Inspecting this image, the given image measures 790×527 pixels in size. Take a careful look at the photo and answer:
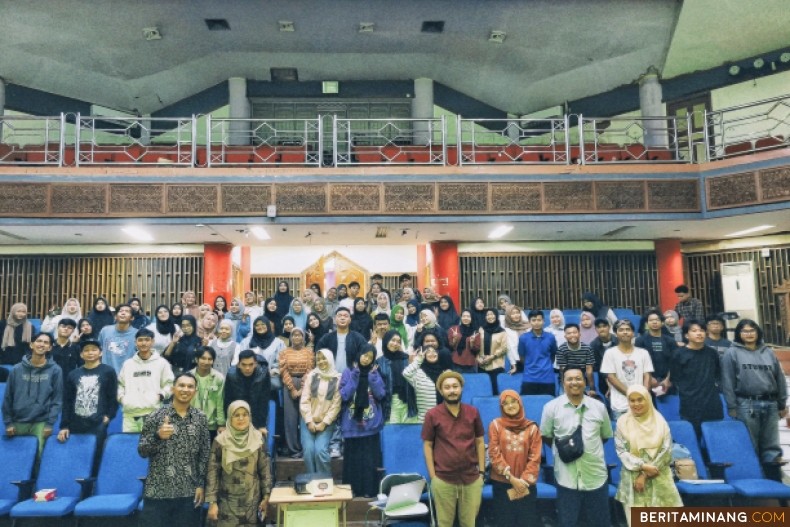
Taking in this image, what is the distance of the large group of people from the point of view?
10.1ft

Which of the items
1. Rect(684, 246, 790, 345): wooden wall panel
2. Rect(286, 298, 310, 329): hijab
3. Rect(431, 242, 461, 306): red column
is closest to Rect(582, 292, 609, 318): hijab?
Rect(431, 242, 461, 306): red column

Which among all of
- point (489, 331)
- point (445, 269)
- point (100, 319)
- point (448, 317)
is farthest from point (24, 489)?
point (445, 269)

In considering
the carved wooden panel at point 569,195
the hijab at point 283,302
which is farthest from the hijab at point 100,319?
the carved wooden panel at point 569,195

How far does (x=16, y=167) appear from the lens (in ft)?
22.0

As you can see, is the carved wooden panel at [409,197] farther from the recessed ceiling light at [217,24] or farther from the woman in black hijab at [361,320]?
the recessed ceiling light at [217,24]

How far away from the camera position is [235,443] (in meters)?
3.12

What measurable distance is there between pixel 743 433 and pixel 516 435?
191 cm

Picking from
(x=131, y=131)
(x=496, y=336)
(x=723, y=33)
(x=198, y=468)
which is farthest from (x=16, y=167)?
(x=723, y=33)

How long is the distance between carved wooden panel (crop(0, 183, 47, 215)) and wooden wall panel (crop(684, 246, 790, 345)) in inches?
392

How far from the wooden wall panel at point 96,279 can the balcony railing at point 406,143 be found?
→ 1.78 metres

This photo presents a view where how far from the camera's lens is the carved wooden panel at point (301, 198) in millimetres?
6836

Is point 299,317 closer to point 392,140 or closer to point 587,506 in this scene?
point 587,506

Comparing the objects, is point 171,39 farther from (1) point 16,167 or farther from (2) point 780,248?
(2) point 780,248

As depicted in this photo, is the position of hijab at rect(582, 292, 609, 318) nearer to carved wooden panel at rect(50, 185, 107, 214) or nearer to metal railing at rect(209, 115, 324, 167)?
metal railing at rect(209, 115, 324, 167)
